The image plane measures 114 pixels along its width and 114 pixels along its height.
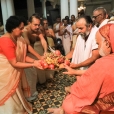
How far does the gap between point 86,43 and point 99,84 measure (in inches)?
51.6

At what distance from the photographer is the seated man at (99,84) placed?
4.75 feet

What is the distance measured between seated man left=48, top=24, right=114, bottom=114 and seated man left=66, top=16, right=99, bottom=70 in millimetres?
858

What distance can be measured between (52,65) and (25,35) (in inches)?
45.7

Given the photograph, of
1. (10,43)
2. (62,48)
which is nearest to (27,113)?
(10,43)

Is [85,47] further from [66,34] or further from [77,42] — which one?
[66,34]

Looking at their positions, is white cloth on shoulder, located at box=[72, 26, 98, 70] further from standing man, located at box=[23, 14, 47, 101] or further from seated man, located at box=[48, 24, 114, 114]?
seated man, located at box=[48, 24, 114, 114]

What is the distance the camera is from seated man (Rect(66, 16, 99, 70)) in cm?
253

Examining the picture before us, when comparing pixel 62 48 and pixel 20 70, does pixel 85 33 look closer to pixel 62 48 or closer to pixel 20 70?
pixel 20 70

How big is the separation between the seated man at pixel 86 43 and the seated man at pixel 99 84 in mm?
858

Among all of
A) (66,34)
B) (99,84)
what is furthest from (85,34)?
(66,34)

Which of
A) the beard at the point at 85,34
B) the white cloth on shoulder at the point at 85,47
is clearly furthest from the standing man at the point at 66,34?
the beard at the point at 85,34

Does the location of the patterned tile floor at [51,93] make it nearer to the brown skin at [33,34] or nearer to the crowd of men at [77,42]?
the crowd of men at [77,42]

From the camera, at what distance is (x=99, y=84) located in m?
1.46

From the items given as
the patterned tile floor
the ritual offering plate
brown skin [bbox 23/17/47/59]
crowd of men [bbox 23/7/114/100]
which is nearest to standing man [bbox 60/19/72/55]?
crowd of men [bbox 23/7/114/100]
